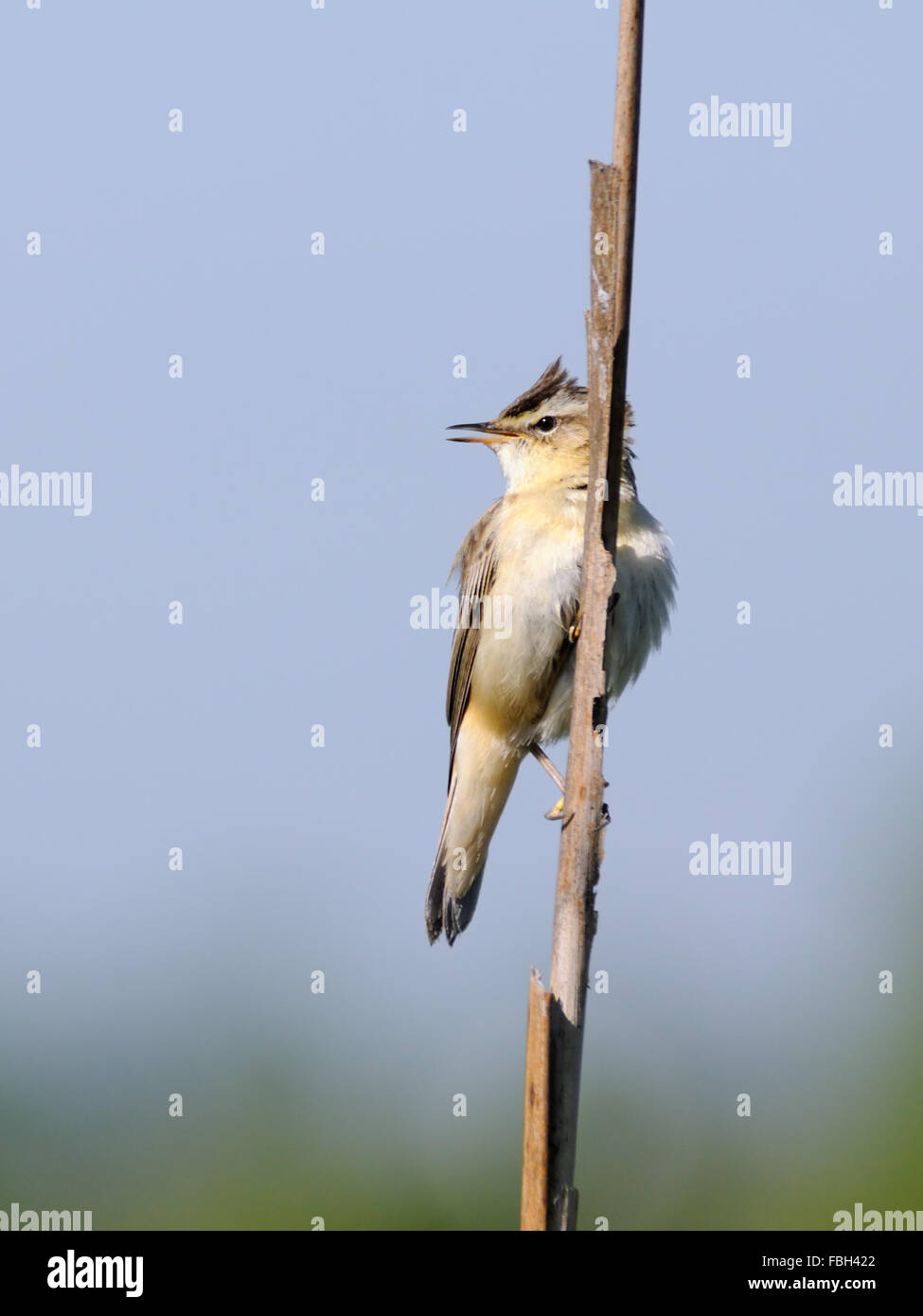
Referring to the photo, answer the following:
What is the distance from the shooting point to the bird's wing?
689cm

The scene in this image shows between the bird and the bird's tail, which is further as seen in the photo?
the bird's tail

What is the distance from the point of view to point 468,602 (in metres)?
7.04

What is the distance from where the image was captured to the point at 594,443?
3266 mm

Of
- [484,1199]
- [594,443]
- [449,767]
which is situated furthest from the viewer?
[484,1199]

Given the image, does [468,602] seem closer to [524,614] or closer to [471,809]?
[524,614]

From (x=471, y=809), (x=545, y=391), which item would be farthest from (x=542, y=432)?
(x=471, y=809)

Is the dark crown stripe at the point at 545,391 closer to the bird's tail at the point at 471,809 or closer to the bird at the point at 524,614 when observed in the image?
the bird at the point at 524,614

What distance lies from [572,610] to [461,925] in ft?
5.28

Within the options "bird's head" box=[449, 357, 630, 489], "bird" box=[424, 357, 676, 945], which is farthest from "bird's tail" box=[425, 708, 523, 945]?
"bird's head" box=[449, 357, 630, 489]

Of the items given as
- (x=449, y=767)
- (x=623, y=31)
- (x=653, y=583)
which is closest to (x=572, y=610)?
(x=653, y=583)

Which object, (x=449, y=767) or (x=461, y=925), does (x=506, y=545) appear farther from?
(x=461, y=925)

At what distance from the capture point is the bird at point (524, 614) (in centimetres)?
635

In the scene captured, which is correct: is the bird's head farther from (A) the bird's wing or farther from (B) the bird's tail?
(B) the bird's tail
